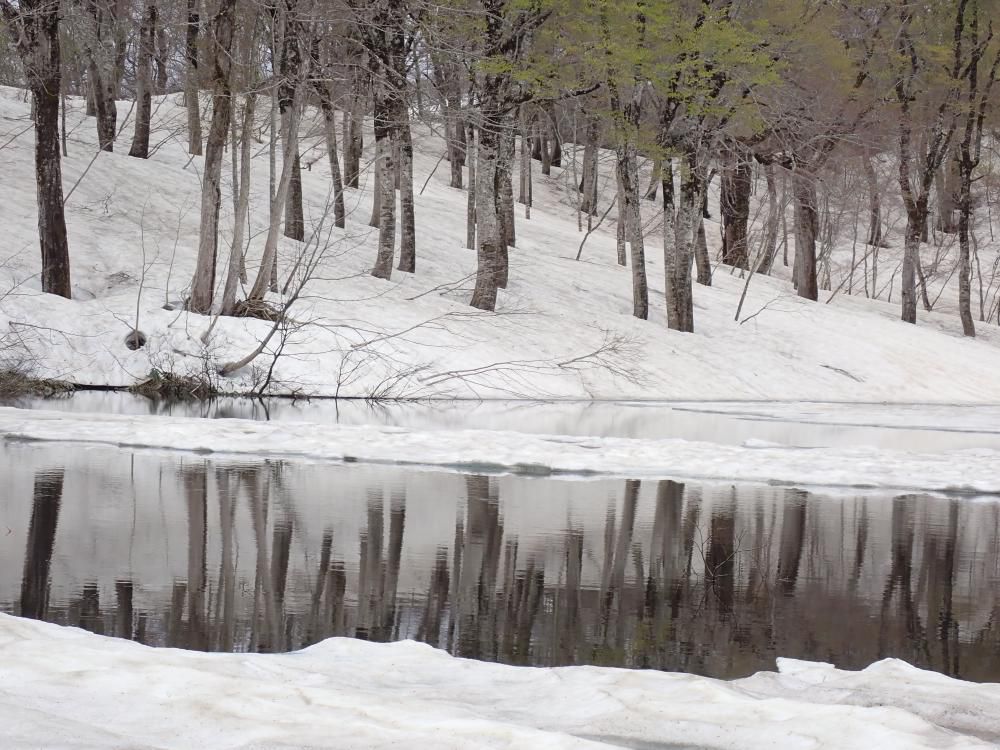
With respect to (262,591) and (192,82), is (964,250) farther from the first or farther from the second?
(262,591)

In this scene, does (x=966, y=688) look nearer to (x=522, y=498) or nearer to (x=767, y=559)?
(x=767, y=559)

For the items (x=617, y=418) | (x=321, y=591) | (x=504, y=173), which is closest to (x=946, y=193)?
(x=504, y=173)

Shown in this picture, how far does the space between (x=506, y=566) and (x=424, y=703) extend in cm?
281

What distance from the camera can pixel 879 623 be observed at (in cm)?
588

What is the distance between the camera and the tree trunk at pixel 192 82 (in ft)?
75.8

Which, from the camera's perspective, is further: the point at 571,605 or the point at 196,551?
the point at 196,551

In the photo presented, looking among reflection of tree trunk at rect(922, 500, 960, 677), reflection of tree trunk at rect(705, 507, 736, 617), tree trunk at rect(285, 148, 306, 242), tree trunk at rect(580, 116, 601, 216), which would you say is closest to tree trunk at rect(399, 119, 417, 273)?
tree trunk at rect(285, 148, 306, 242)

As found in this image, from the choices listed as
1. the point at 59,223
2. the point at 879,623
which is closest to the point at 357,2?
the point at 59,223

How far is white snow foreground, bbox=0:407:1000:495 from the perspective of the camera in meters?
11.2

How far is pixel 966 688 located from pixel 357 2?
64.9 ft

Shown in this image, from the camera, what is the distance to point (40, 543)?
22.1ft

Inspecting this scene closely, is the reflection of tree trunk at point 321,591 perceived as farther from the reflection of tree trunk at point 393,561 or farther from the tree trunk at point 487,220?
the tree trunk at point 487,220

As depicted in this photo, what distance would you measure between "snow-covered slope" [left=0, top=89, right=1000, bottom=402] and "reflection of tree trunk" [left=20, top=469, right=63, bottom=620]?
9313 millimetres

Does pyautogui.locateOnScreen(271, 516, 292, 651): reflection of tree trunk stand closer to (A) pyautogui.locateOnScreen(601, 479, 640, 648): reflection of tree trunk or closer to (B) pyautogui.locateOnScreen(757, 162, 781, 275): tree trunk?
(A) pyautogui.locateOnScreen(601, 479, 640, 648): reflection of tree trunk
